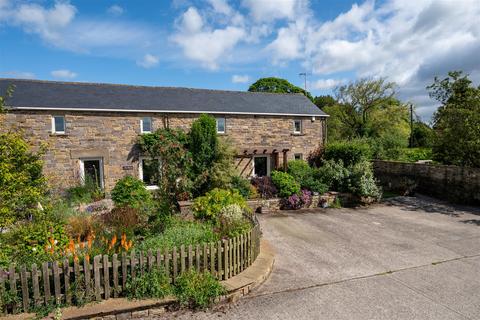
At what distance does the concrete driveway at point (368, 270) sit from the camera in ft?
16.1

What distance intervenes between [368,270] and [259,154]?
1246 cm

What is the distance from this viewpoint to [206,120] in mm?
14469

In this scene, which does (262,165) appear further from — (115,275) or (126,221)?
(115,275)

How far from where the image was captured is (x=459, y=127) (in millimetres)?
13961

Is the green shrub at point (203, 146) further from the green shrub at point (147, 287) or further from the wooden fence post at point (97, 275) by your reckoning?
the wooden fence post at point (97, 275)

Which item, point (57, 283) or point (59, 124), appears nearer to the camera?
point (57, 283)

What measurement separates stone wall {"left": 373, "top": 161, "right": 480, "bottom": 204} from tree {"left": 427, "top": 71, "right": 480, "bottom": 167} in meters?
0.77

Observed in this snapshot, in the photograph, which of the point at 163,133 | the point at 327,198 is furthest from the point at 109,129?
the point at 327,198

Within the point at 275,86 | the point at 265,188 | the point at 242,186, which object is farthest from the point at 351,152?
the point at 275,86

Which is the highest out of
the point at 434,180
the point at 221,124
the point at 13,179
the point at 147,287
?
the point at 221,124

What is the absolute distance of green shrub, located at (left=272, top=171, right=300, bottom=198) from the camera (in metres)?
13.2

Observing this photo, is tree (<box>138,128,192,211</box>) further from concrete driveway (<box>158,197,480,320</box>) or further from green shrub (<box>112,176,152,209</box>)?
concrete driveway (<box>158,197,480,320</box>)

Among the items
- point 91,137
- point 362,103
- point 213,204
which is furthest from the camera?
point 362,103

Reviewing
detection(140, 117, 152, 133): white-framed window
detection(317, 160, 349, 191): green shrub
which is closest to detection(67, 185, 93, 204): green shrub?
detection(140, 117, 152, 133): white-framed window
